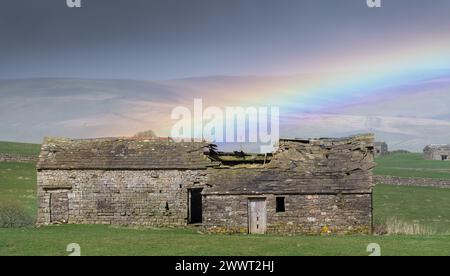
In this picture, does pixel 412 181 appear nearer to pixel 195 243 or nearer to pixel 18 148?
pixel 195 243

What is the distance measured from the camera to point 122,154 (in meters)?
37.3

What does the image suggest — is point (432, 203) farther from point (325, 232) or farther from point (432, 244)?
point (432, 244)

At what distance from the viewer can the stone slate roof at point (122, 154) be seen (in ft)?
119

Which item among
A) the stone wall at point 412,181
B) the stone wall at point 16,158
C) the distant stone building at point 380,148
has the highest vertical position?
the distant stone building at point 380,148

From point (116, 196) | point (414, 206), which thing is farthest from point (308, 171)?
point (414, 206)

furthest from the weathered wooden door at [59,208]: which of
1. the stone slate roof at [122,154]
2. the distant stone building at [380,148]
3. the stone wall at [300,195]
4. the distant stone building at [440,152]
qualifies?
the distant stone building at [380,148]

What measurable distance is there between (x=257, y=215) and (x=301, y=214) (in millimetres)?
2080

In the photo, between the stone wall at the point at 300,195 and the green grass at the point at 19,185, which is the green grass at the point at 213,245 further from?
the green grass at the point at 19,185

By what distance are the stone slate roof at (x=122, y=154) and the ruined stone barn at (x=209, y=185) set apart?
2.1 inches

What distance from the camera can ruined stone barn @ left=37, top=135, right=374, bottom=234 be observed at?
32.0 meters

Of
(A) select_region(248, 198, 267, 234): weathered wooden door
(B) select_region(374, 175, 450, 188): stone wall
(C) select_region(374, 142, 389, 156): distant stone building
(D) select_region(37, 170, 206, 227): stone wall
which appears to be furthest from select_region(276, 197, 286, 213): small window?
(C) select_region(374, 142, 389, 156): distant stone building

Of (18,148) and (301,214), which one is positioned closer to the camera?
(301,214)

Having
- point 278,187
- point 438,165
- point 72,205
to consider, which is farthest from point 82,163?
point 438,165
